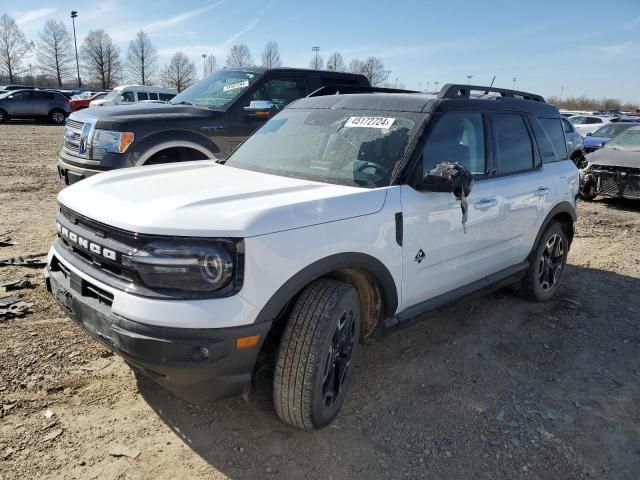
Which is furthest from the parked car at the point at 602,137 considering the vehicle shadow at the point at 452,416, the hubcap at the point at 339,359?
the hubcap at the point at 339,359

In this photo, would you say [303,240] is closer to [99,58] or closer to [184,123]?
[184,123]

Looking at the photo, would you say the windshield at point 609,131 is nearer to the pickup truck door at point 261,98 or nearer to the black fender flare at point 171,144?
the pickup truck door at point 261,98

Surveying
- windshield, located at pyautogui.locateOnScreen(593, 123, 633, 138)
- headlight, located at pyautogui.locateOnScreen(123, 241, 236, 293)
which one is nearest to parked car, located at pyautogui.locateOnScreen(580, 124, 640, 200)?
windshield, located at pyautogui.locateOnScreen(593, 123, 633, 138)

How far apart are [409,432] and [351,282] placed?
2.97 feet

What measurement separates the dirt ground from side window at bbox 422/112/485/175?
1.41 metres

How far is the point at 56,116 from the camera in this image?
26.2 meters

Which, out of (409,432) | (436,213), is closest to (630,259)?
(436,213)

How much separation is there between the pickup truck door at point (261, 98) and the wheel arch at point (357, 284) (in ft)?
11.7

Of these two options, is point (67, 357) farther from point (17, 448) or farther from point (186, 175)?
point (186, 175)

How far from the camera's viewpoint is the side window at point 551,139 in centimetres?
454

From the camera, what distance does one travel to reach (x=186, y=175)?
3359mm

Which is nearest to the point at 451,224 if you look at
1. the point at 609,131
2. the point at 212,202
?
the point at 212,202

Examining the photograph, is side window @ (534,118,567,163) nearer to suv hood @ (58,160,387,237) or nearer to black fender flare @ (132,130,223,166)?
suv hood @ (58,160,387,237)

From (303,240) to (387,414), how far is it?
4.15ft
